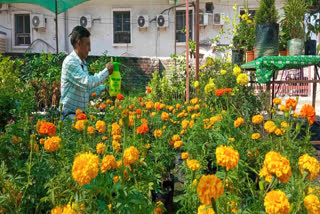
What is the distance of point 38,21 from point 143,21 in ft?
14.3

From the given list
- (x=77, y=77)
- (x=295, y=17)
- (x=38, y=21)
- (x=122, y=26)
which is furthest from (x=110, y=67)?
(x=38, y=21)

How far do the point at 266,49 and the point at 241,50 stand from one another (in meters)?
1.27

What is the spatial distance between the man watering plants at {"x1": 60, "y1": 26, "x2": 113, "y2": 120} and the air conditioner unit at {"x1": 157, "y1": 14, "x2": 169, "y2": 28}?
31.8 ft

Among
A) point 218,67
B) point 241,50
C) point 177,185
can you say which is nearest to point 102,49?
point 218,67

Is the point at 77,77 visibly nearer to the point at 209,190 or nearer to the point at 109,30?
the point at 209,190

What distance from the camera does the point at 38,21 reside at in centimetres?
1246

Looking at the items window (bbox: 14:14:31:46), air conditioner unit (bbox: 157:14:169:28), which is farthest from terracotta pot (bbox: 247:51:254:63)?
window (bbox: 14:14:31:46)

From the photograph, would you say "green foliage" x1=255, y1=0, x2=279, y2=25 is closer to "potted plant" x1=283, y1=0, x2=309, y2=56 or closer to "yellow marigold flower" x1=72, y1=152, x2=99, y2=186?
"potted plant" x1=283, y1=0, x2=309, y2=56

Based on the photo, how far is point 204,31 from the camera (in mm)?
12227

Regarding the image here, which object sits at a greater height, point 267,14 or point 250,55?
point 267,14

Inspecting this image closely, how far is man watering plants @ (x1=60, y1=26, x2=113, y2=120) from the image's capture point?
2.75 meters

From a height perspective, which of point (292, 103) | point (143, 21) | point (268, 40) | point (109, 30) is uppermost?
point (143, 21)

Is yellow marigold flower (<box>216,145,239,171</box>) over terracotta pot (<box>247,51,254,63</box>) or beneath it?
beneath

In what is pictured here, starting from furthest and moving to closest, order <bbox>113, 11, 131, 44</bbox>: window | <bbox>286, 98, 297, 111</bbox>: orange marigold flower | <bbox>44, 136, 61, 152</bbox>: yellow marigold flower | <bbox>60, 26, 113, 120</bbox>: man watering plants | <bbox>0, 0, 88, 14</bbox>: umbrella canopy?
<bbox>113, 11, 131, 44</bbox>: window < <bbox>0, 0, 88, 14</bbox>: umbrella canopy < <bbox>60, 26, 113, 120</bbox>: man watering plants < <bbox>286, 98, 297, 111</bbox>: orange marigold flower < <bbox>44, 136, 61, 152</bbox>: yellow marigold flower
